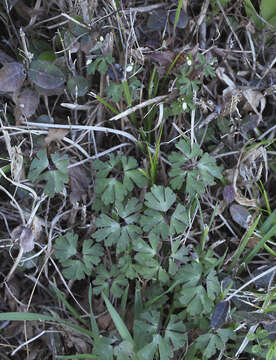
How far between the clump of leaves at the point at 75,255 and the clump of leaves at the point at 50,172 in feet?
0.75

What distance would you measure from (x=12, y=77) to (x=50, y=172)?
1.55ft

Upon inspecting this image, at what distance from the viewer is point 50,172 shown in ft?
5.98

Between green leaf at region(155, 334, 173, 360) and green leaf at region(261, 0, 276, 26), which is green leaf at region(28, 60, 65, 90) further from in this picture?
green leaf at region(155, 334, 173, 360)

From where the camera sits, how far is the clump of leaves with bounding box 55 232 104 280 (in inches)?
71.9

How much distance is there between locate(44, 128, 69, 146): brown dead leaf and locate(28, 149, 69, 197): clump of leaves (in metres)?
0.05

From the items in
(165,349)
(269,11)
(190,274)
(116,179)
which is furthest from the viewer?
(269,11)

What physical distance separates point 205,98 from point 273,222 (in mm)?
686

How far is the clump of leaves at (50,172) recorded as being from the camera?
1813mm

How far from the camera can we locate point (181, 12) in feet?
6.44

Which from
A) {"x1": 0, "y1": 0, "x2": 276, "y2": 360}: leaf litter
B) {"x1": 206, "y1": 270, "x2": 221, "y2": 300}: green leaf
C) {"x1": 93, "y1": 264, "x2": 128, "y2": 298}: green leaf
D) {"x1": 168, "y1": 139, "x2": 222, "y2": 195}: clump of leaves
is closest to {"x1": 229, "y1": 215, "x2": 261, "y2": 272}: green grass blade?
{"x1": 0, "y1": 0, "x2": 276, "y2": 360}: leaf litter

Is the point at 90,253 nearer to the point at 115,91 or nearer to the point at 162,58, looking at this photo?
the point at 115,91

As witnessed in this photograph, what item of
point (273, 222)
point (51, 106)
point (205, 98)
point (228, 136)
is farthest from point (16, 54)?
point (273, 222)

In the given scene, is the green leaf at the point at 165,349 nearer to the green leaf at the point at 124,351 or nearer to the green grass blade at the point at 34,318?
the green leaf at the point at 124,351

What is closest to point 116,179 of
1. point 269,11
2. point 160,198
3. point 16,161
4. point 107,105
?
point 160,198
